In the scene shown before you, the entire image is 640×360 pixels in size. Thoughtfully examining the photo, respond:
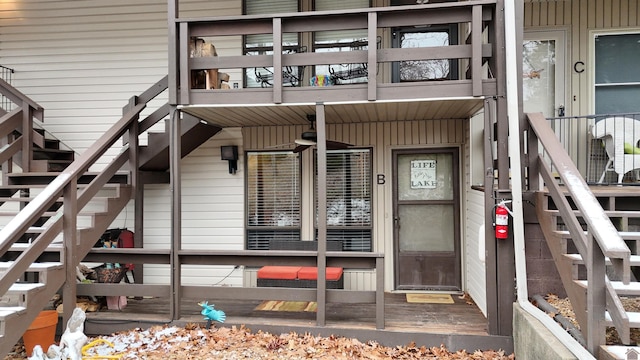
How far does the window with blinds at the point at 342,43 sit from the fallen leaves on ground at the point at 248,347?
12.3 ft

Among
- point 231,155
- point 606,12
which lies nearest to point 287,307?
point 231,155

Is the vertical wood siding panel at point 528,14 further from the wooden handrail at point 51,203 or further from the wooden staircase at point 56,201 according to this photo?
the wooden handrail at point 51,203

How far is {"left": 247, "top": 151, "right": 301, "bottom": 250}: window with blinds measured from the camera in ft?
19.9

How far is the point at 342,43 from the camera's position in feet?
19.7

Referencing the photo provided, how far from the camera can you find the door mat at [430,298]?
514 centimetres

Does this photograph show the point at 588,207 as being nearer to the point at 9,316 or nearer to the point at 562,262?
the point at 562,262

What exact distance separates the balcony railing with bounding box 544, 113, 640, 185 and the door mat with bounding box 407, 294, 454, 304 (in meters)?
2.28

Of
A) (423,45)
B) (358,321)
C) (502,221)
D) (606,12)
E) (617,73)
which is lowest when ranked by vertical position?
(358,321)

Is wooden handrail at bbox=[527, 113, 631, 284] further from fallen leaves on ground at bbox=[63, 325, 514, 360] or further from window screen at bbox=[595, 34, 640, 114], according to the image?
window screen at bbox=[595, 34, 640, 114]

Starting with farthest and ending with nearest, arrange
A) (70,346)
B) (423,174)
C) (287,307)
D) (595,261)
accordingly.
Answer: (423,174)
(287,307)
(70,346)
(595,261)

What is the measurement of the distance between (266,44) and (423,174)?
10.5ft

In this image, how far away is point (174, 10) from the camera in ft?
14.5

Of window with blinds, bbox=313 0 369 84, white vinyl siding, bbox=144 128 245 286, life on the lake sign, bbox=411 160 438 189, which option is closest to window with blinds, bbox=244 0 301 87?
window with blinds, bbox=313 0 369 84

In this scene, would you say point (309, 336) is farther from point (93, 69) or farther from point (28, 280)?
point (93, 69)
